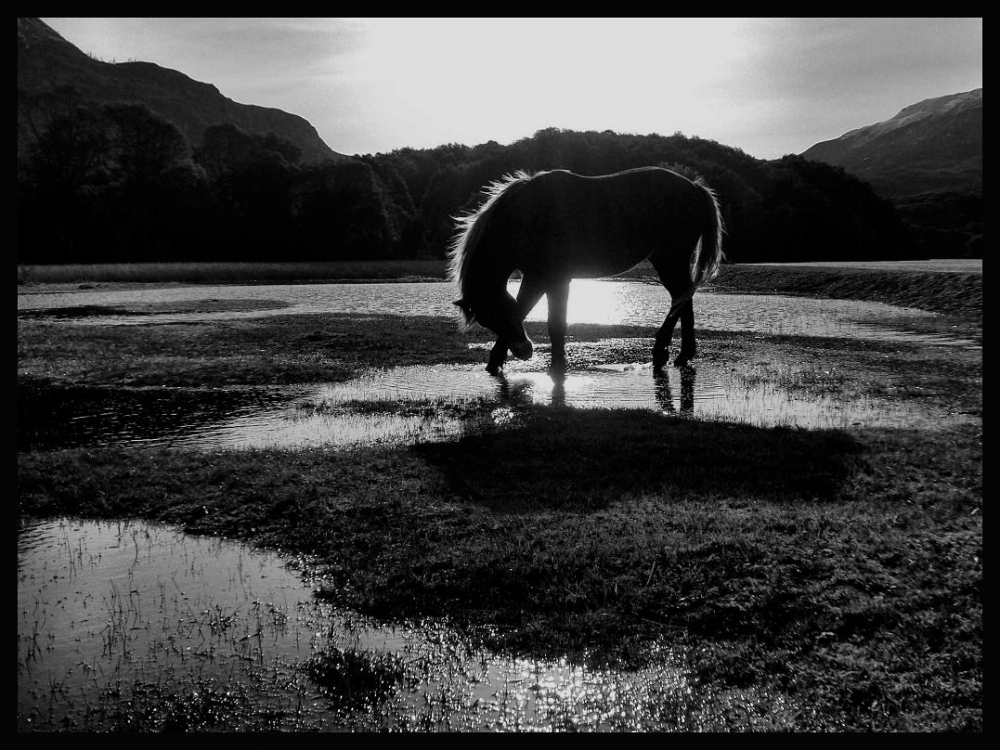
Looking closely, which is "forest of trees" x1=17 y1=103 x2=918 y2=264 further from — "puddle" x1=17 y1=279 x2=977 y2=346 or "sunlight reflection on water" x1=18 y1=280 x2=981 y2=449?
"sunlight reflection on water" x1=18 y1=280 x2=981 y2=449

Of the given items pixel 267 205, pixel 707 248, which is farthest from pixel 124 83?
pixel 707 248

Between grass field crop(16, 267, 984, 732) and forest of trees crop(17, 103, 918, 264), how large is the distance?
140ft

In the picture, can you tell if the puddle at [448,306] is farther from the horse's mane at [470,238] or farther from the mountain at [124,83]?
the mountain at [124,83]

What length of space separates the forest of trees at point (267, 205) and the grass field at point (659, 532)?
4274cm

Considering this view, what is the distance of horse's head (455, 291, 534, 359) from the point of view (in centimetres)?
1041

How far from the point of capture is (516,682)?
3541 mm

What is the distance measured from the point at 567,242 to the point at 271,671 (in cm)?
826

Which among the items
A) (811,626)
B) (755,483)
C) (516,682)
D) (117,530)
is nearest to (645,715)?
(516,682)

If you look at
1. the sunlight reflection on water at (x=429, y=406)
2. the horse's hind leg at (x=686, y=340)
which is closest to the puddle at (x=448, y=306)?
the sunlight reflection on water at (x=429, y=406)

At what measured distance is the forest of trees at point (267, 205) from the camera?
49562 millimetres

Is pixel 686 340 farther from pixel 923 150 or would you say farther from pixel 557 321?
pixel 923 150

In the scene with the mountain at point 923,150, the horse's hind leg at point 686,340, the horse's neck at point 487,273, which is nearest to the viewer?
the horse's neck at point 487,273

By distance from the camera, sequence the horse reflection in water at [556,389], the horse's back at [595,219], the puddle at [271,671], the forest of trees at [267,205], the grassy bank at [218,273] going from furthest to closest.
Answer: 1. the forest of trees at [267,205]
2. the grassy bank at [218,273]
3. the horse's back at [595,219]
4. the horse reflection in water at [556,389]
5. the puddle at [271,671]

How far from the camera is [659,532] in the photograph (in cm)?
505
